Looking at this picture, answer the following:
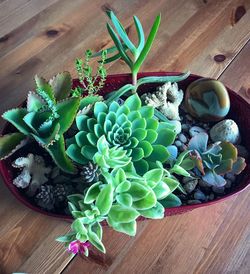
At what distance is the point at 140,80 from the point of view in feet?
2.32

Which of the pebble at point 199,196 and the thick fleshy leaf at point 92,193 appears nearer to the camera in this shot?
the thick fleshy leaf at point 92,193

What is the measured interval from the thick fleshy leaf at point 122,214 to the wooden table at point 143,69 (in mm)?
114

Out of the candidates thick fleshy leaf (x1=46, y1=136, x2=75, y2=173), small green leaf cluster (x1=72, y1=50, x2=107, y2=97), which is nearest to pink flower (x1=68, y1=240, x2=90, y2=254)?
thick fleshy leaf (x1=46, y1=136, x2=75, y2=173)

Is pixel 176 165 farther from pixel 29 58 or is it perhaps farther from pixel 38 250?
pixel 29 58

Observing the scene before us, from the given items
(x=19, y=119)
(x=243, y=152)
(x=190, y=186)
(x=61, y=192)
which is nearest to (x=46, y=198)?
(x=61, y=192)

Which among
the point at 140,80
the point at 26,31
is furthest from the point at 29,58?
the point at 140,80

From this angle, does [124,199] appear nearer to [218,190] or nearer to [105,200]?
[105,200]

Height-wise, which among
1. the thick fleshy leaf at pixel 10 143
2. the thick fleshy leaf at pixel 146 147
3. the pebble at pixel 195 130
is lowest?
the pebble at pixel 195 130

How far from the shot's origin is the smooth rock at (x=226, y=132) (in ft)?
2.28

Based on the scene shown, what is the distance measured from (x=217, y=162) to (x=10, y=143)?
0.32 metres

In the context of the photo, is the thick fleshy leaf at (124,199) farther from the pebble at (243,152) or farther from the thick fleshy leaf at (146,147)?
the pebble at (243,152)

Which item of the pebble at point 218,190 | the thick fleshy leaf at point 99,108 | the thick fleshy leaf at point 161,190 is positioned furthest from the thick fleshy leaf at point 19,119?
the pebble at point 218,190

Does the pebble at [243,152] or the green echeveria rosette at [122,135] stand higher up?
the green echeveria rosette at [122,135]

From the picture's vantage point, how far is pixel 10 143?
616 millimetres
